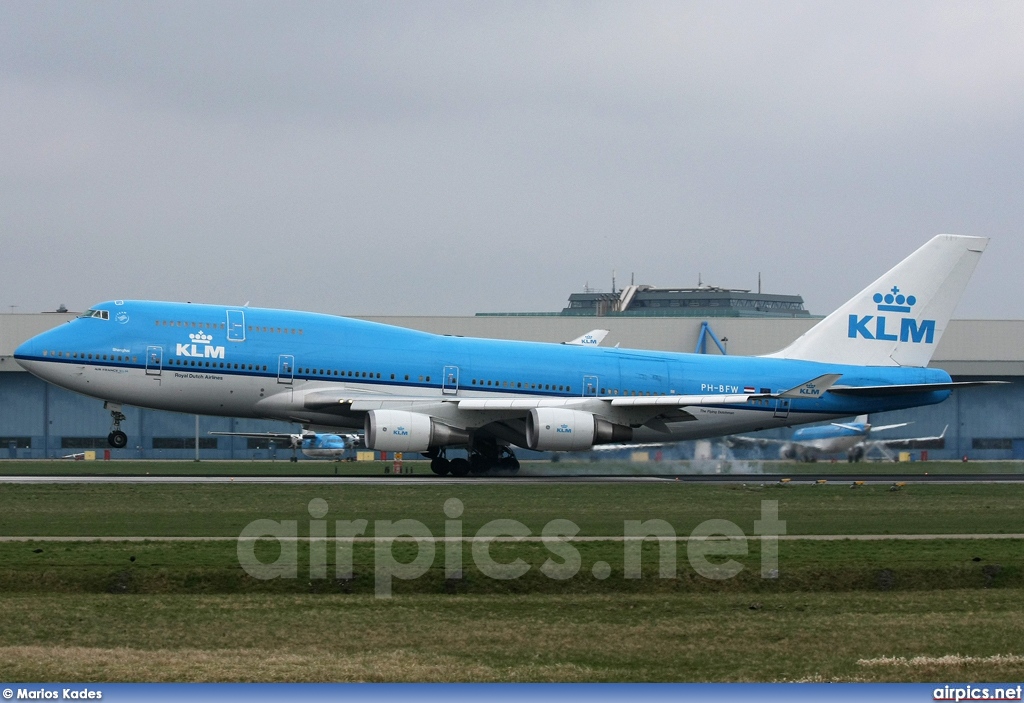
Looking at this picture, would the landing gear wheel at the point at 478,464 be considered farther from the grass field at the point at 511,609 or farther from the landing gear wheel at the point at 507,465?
the grass field at the point at 511,609

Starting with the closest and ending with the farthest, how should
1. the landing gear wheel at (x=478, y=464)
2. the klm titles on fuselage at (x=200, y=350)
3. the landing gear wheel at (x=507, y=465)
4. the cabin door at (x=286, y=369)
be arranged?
the klm titles on fuselage at (x=200, y=350)
the cabin door at (x=286, y=369)
the landing gear wheel at (x=478, y=464)
the landing gear wheel at (x=507, y=465)

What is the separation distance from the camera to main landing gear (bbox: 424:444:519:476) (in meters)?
45.1

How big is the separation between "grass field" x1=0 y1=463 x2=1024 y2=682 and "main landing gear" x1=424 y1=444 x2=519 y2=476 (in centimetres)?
1658

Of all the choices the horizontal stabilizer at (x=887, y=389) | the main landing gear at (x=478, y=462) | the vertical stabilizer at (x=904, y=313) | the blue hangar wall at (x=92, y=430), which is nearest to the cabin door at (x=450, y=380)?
the main landing gear at (x=478, y=462)

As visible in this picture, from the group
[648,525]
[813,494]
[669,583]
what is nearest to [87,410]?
[813,494]

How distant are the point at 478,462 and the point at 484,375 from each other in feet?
10.1

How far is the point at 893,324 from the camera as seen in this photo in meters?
48.5

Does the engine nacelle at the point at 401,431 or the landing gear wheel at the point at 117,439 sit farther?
the landing gear wheel at the point at 117,439

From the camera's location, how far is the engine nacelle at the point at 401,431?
41688 mm

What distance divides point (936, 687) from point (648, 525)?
15169mm

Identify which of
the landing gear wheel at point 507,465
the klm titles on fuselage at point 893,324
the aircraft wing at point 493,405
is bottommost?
the landing gear wheel at point 507,465

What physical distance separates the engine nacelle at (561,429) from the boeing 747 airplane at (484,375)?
0.18 feet

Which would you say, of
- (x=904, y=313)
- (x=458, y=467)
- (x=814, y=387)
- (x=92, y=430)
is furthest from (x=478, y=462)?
(x=92, y=430)

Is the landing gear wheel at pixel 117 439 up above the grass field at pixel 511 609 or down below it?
above
